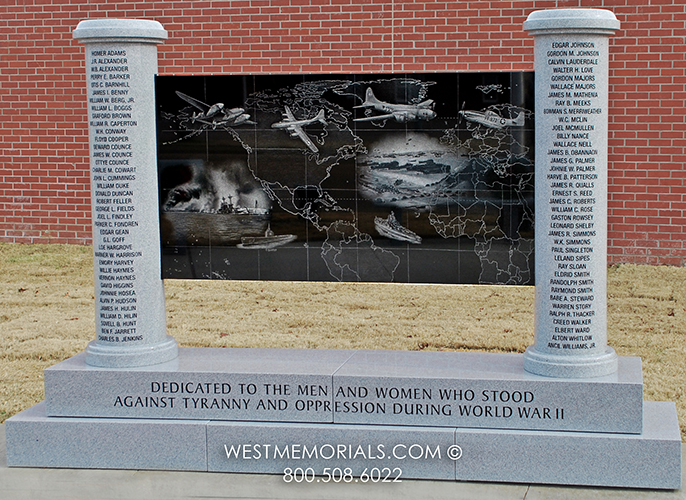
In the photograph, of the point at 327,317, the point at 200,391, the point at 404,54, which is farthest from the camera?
the point at 404,54

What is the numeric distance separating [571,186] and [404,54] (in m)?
6.49

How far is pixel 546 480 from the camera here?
5273 mm

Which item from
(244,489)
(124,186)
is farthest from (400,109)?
(244,489)

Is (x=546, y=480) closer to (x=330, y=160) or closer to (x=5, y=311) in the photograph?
(x=330, y=160)

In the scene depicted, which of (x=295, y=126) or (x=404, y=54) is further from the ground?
(x=404, y=54)

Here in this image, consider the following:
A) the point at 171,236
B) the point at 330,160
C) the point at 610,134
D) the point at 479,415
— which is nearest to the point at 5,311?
the point at 171,236

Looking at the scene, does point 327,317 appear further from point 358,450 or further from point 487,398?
point 487,398

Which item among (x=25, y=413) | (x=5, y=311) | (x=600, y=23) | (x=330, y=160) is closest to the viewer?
(x=600, y=23)

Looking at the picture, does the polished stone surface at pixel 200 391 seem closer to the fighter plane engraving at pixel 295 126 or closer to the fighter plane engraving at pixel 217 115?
the fighter plane engraving at pixel 295 126

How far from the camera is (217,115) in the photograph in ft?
20.6

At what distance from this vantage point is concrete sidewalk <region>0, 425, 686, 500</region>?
5.14 metres

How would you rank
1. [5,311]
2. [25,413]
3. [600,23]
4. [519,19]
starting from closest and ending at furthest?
[600,23] → [25,413] → [5,311] → [519,19]

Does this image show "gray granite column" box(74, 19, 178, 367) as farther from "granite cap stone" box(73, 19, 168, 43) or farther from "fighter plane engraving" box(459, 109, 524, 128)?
"fighter plane engraving" box(459, 109, 524, 128)

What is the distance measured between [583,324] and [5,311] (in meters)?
7.15
